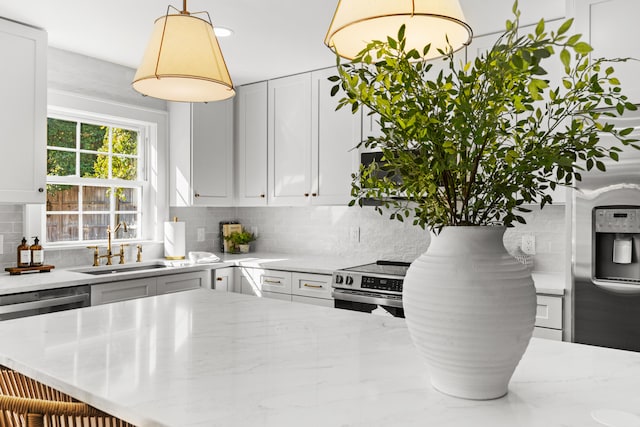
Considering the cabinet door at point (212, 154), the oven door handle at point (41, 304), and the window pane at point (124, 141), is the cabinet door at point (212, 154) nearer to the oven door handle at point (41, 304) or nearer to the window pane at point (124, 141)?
the window pane at point (124, 141)

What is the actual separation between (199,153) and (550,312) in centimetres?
292

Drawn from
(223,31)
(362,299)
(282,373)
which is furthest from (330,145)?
(282,373)

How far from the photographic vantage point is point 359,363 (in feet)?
3.97

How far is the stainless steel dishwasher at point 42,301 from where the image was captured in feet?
8.60

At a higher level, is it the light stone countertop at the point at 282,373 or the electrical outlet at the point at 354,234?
the electrical outlet at the point at 354,234

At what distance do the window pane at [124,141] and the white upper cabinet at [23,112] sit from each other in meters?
0.89

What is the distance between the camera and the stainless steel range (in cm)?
307

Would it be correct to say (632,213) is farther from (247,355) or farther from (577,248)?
(247,355)

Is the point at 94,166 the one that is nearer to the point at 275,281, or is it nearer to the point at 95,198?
the point at 95,198

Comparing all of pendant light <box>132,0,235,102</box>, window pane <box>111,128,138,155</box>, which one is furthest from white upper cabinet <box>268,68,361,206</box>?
pendant light <box>132,0,235,102</box>

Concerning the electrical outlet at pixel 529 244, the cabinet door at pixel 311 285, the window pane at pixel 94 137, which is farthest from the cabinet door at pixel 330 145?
the window pane at pixel 94 137

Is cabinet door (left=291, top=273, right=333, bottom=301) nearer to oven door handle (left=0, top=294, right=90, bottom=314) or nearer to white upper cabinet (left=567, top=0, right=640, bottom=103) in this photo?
oven door handle (left=0, top=294, right=90, bottom=314)

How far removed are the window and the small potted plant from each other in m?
0.86

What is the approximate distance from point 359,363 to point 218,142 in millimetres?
3380
